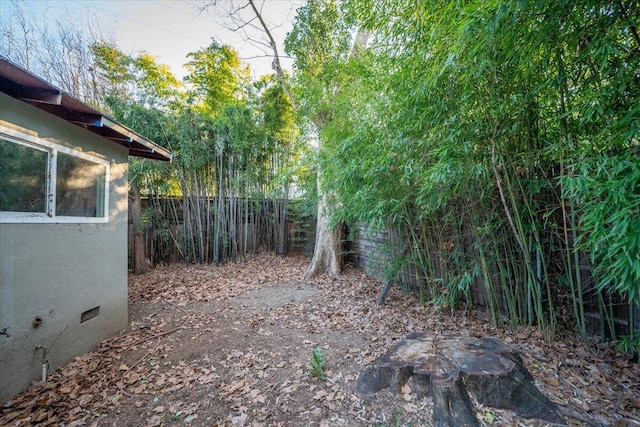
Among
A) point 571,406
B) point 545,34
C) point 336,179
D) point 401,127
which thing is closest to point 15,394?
point 336,179

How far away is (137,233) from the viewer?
480 cm

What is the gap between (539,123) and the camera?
190cm

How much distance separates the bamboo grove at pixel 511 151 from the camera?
1.26 metres

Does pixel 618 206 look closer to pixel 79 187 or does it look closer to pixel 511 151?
pixel 511 151

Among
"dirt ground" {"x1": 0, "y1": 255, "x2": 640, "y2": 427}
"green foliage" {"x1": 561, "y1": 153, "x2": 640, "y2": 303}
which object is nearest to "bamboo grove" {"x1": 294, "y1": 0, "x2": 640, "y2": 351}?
"green foliage" {"x1": 561, "y1": 153, "x2": 640, "y2": 303}

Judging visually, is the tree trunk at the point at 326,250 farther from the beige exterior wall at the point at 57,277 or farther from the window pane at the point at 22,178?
the window pane at the point at 22,178

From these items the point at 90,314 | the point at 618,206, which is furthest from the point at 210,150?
the point at 618,206

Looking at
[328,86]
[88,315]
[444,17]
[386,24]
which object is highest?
[328,86]

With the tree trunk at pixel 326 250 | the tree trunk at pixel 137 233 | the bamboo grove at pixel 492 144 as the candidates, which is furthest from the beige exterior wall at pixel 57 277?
the tree trunk at pixel 326 250

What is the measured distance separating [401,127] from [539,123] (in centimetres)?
100

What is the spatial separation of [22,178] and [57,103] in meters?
0.65

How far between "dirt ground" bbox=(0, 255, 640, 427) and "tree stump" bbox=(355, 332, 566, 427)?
0.07m

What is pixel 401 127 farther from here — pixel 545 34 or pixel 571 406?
pixel 571 406

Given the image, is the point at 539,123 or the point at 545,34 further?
the point at 539,123
